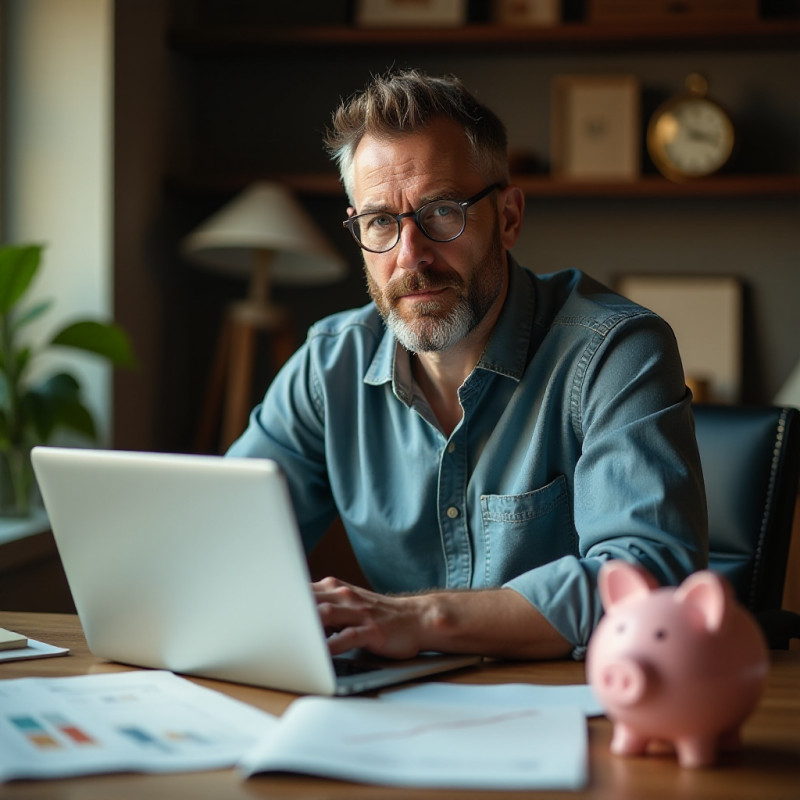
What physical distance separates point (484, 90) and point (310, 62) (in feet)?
1.85

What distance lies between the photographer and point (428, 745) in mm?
812

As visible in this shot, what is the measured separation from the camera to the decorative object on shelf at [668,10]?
3.21 m

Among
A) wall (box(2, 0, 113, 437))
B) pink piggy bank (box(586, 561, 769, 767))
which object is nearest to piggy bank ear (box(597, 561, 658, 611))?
pink piggy bank (box(586, 561, 769, 767))

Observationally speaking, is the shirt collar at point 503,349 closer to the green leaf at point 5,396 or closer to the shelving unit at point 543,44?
the green leaf at point 5,396

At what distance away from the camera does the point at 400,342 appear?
5.26 feet

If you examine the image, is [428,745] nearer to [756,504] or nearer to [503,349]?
[503,349]

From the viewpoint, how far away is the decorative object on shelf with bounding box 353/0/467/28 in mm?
3295

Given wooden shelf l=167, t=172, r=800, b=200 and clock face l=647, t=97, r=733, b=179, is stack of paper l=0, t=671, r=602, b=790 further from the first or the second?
clock face l=647, t=97, r=733, b=179

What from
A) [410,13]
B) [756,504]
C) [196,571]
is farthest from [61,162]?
[196,571]

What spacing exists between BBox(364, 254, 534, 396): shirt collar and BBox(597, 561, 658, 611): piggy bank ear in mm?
709

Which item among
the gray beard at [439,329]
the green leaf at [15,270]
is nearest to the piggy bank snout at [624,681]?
the gray beard at [439,329]

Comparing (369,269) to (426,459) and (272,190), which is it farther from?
(272,190)

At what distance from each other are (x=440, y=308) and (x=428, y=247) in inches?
3.3

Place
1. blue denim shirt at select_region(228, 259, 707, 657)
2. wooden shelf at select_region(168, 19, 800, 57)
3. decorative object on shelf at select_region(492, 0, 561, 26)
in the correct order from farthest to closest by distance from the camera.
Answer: decorative object on shelf at select_region(492, 0, 561, 26)
wooden shelf at select_region(168, 19, 800, 57)
blue denim shirt at select_region(228, 259, 707, 657)
